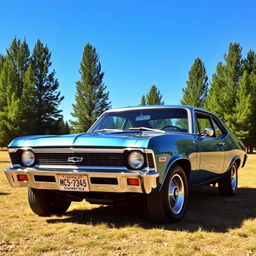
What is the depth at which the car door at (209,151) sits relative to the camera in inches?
215

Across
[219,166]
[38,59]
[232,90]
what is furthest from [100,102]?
[219,166]

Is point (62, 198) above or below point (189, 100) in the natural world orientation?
below

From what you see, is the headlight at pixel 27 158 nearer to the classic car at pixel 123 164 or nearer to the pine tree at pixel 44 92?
the classic car at pixel 123 164

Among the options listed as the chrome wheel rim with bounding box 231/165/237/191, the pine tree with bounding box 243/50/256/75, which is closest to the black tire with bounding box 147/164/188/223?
the chrome wheel rim with bounding box 231/165/237/191

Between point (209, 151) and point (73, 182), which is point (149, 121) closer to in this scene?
point (209, 151)

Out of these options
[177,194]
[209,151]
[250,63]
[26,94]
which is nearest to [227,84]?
[250,63]

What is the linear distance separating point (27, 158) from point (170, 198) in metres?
1.97

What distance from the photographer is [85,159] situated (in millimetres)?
4152

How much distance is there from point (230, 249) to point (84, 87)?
45577 mm

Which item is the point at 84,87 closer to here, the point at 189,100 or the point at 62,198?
the point at 189,100

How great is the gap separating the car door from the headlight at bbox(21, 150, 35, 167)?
2528mm

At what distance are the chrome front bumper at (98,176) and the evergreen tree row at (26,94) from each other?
39.4 m

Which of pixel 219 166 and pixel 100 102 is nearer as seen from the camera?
pixel 219 166

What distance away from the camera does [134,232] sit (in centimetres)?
404
